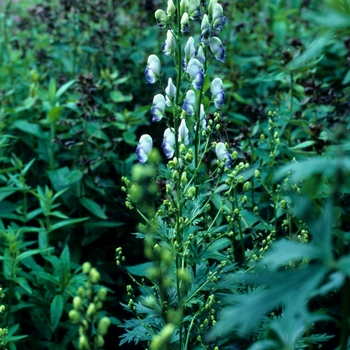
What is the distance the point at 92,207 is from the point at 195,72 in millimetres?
1179

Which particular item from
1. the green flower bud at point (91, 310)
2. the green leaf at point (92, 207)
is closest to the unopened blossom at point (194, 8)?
the green flower bud at point (91, 310)

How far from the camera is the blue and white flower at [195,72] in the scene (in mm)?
1730

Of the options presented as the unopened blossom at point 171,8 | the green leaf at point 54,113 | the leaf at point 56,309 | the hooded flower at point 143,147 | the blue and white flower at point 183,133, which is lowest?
the leaf at point 56,309

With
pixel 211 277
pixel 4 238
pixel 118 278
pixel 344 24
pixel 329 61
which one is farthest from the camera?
pixel 329 61

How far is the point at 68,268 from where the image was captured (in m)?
2.19

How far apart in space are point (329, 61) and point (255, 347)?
11.1 feet

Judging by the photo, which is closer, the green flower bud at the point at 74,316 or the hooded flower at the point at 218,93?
the green flower bud at the point at 74,316

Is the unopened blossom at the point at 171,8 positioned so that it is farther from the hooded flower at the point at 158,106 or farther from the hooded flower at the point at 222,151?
the hooded flower at the point at 222,151

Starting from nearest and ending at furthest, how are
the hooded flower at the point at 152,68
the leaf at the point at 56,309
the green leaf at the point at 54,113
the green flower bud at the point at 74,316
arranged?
the green flower bud at the point at 74,316
the hooded flower at the point at 152,68
the leaf at the point at 56,309
the green leaf at the point at 54,113

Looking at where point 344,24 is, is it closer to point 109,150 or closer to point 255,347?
point 255,347

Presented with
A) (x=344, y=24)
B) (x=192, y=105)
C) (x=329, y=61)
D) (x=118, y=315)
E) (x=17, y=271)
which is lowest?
(x=118, y=315)

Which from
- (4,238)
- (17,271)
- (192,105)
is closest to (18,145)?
(4,238)

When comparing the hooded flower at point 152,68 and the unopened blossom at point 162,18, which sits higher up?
the unopened blossom at point 162,18

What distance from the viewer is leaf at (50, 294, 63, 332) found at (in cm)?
209
